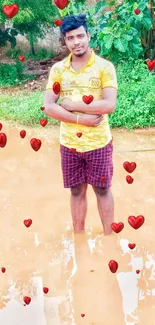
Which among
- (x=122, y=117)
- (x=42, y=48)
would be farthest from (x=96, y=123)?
(x=42, y=48)

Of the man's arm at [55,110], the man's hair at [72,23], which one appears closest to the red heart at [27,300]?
the man's arm at [55,110]

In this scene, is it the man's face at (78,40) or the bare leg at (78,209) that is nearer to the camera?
the man's face at (78,40)

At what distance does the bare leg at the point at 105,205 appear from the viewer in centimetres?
384

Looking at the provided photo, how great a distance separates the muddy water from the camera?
3.33 metres

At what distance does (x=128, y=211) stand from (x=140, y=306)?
4.35 feet

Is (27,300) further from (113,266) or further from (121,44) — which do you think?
(121,44)

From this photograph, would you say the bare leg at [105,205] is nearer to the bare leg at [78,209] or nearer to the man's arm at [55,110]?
the bare leg at [78,209]

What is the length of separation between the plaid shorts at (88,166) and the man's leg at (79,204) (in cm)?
9

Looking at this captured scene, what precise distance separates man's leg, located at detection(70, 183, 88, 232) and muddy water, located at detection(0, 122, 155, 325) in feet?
0.41

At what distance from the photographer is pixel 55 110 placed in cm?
347

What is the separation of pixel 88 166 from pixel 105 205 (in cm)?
36

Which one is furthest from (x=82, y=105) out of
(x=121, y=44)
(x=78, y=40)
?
(x=121, y=44)

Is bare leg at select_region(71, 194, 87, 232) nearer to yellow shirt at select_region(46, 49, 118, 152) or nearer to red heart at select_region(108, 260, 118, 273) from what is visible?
yellow shirt at select_region(46, 49, 118, 152)

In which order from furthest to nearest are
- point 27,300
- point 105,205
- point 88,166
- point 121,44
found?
point 121,44
point 105,205
point 88,166
point 27,300
